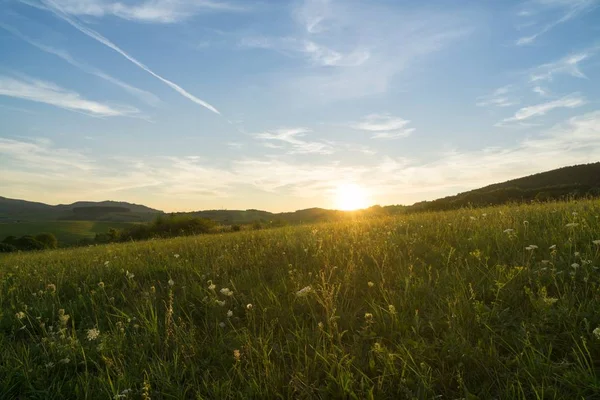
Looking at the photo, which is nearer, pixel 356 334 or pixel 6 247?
pixel 356 334

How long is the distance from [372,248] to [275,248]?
212 centimetres

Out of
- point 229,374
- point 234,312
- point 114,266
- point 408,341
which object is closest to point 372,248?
point 234,312

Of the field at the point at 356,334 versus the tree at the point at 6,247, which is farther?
the tree at the point at 6,247

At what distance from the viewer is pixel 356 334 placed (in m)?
3.51

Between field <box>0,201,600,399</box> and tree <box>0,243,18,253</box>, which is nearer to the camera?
field <box>0,201,600,399</box>

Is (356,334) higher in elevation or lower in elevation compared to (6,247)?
higher

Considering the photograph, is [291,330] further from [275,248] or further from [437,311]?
[275,248]

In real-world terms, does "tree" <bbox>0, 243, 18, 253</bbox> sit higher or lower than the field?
lower

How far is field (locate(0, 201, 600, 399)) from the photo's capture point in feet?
9.04

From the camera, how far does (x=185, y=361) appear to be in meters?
3.42

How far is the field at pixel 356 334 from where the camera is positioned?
9.04ft

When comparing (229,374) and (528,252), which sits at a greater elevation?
(528,252)

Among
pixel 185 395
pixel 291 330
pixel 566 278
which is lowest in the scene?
pixel 185 395

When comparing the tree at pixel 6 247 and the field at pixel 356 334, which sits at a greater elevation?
the field at pixel 356 334
